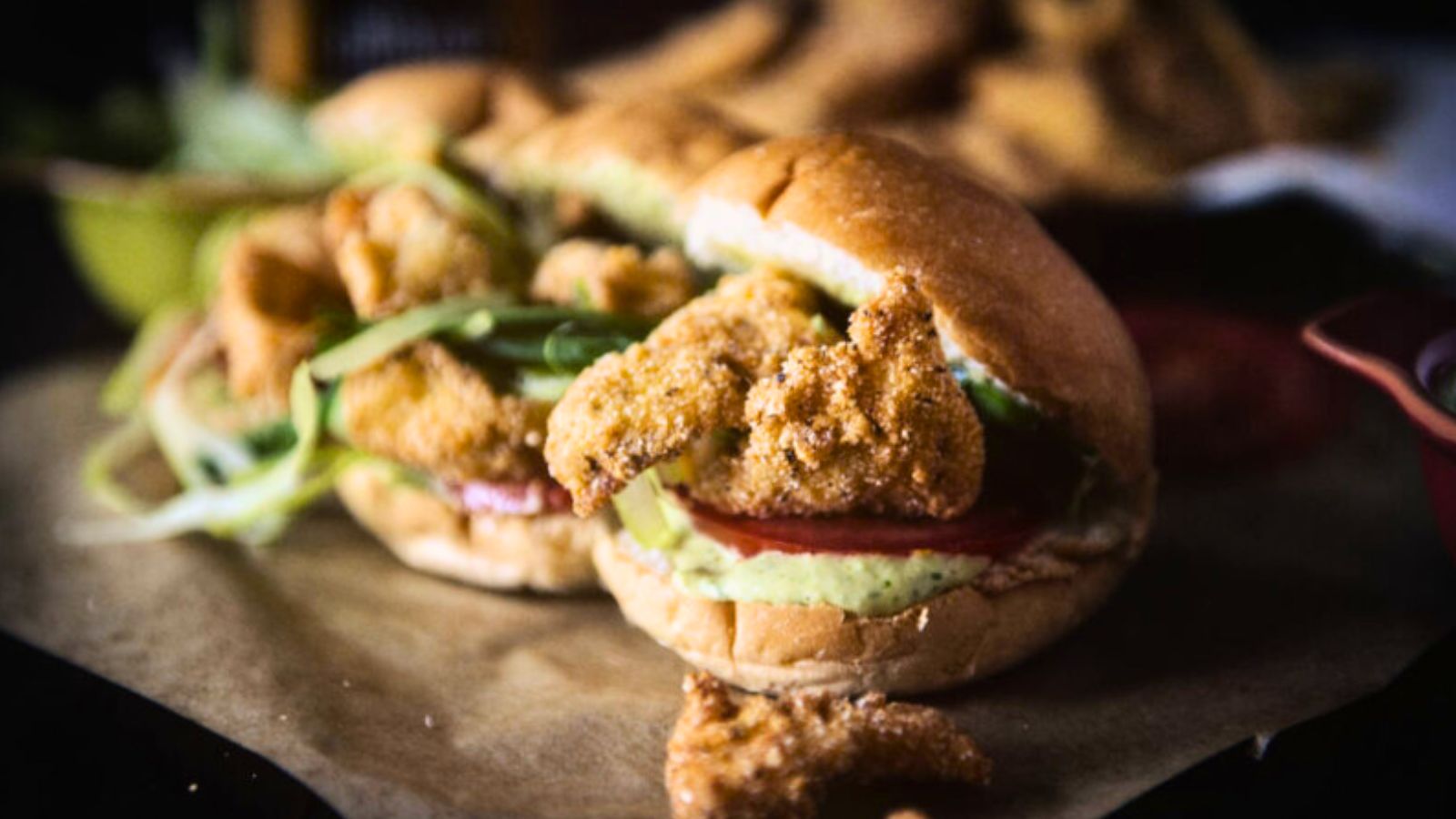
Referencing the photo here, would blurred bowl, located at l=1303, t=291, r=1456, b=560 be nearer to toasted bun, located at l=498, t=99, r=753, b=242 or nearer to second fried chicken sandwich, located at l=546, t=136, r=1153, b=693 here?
second fried chicken sandwich, located at l=546, t=136, r=1153, b=693

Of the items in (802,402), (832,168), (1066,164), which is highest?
(832,168)

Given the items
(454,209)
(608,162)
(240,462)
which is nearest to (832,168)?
(608,162)

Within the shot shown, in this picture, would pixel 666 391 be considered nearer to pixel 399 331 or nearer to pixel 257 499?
pixel 399 331

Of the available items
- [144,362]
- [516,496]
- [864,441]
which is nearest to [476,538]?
[516,496]

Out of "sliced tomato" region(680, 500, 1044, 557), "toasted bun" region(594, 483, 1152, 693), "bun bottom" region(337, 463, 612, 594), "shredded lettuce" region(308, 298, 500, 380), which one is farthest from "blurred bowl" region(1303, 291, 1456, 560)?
"shredded lettuce" region(308, 298, 500, 380)

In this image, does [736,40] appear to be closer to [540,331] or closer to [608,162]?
[608,162]
